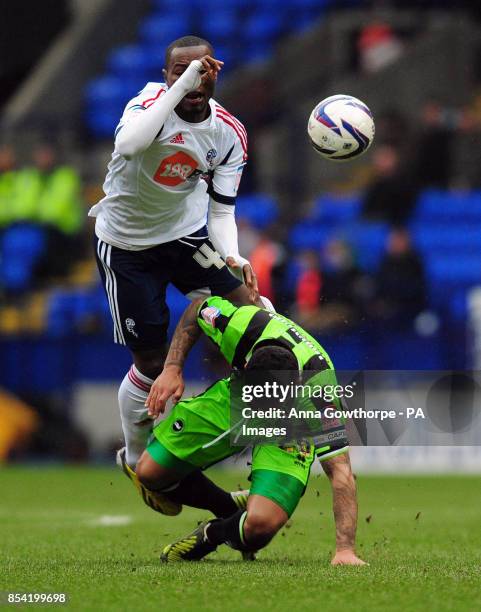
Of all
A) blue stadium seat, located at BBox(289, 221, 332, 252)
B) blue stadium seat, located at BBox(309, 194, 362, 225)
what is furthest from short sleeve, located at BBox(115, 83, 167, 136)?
blue stadium seat, located at BBox(309, 194, 362, 225)

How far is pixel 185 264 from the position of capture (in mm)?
7742

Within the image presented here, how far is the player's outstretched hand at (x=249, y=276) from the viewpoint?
7348 mm

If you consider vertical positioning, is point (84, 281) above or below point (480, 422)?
above

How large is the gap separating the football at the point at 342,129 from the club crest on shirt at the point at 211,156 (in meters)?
0.52

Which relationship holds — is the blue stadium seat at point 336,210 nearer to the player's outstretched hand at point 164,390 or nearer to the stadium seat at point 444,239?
the stadium seat at point 444,239

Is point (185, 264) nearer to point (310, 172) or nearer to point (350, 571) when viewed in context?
point (350, 571)

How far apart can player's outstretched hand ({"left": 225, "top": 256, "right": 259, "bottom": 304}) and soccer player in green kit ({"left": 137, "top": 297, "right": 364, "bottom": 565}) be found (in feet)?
1.56

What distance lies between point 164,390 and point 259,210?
10.5 meters

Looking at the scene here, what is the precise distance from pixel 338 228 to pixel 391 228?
0.72 meters

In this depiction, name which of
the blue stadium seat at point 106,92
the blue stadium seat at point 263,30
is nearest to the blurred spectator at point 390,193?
the blue stadium seat at point 263,30

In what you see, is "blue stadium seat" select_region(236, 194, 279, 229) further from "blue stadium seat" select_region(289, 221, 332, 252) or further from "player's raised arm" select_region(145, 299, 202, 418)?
"player's raised arm" select_region(145, 299, 202, 418)

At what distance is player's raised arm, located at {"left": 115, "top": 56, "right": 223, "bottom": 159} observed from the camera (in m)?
6.75

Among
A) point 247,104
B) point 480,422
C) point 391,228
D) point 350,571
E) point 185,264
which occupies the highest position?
point 247,104

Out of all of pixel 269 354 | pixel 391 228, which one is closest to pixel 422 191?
pixel 391 228
